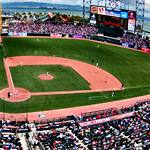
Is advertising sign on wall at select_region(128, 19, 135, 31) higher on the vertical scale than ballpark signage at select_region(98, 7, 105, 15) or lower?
lower

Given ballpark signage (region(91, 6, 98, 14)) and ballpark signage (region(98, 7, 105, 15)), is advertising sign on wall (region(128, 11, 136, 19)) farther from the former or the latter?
ballpark signage (region(91, 6, 98, 14))

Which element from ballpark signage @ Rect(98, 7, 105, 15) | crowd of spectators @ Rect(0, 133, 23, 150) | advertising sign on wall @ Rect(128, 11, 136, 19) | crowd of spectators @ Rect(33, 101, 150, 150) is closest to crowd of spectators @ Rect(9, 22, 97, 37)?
ballpark signage @ Rect(98, 7, 105, 15)

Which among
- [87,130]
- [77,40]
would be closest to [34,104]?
[87,130]

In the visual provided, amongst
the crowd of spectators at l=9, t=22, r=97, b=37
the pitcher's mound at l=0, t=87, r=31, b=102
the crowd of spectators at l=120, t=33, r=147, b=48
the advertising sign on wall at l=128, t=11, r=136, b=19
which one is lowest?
the pitcher's mound at l=0, t=87, r=31, b=102

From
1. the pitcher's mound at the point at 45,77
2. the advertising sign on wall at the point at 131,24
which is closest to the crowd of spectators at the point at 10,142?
the pitcher's mound at the point at 45,77

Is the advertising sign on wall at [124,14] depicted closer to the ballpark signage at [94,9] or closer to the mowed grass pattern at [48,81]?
the ballpark signage at [94,9]

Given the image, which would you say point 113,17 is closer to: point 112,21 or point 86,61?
point 112,21
